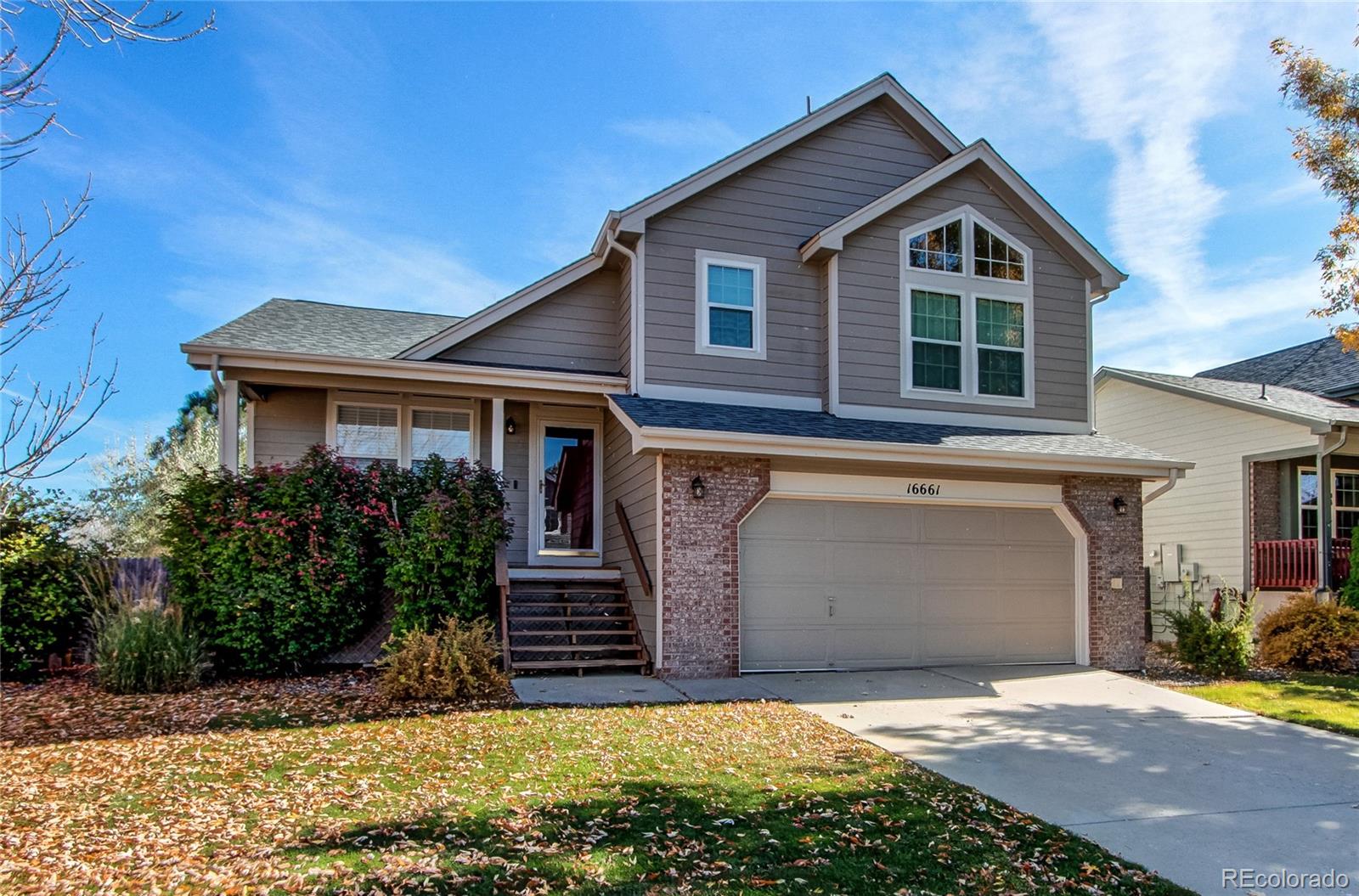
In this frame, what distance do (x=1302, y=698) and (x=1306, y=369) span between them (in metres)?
11.6

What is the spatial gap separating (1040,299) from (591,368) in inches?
260

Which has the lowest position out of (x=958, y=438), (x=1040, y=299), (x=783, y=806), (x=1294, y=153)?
(x=783, y=806)

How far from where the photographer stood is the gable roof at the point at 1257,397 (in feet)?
48.6

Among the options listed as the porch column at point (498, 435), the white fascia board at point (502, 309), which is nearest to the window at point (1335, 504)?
the white fascia board at point (502, 309)

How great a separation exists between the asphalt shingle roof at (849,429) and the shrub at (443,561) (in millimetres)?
2194

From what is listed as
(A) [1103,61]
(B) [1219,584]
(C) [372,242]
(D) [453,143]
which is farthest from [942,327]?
(C) [372,242]

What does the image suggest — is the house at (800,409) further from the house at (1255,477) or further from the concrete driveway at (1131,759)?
the house at (1255,477)

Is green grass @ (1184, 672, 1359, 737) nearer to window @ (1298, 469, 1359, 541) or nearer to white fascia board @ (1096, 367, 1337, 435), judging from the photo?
white fascia board @ (1096, 367, 1337, 435)

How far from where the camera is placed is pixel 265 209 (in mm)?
17562

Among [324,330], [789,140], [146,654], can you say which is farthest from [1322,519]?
[146,654]

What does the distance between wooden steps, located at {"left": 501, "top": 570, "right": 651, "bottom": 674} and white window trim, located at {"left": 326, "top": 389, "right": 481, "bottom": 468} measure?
2.23 metres

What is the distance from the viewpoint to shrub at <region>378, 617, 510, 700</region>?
8.60 metres

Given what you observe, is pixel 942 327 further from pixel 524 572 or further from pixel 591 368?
pixel 524 572

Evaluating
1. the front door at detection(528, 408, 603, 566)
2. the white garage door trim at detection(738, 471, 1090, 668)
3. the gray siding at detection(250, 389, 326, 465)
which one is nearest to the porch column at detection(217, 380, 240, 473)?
the gray siding at detection(250, 389, 326, 465)
